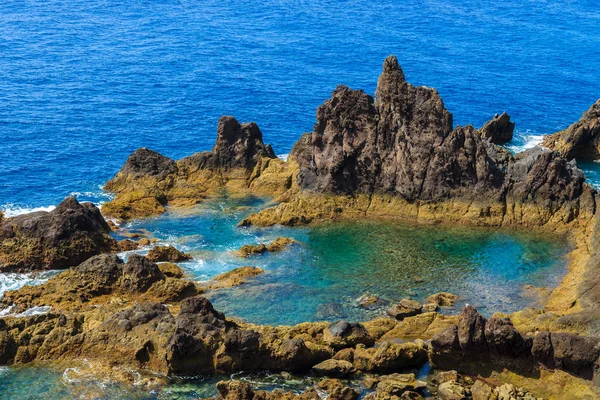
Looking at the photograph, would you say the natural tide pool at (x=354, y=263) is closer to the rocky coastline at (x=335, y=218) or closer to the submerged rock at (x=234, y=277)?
the submerged rock at (x=234, y=277)

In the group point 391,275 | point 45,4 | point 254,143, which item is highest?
point 45,4

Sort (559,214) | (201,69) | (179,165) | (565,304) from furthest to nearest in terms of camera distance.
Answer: (201,69) < (179,165) < (559,214) < (565,304)

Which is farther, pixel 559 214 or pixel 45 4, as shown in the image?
pixel 45 4

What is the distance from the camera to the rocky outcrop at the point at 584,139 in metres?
101

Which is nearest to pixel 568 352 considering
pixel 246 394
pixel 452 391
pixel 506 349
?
pixel 506 349

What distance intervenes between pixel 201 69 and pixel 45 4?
5218 centimetres

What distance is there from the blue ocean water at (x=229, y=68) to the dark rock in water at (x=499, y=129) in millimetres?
2092

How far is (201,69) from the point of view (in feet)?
446

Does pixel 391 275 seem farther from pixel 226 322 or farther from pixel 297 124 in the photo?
pixel 297 124

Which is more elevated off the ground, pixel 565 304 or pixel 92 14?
pixel 92 14

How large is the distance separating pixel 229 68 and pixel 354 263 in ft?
237

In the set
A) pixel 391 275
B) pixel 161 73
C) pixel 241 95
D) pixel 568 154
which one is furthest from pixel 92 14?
pixel 391 275

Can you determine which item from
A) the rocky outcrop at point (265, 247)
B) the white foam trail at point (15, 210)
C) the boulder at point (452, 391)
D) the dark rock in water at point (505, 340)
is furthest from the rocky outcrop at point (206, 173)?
the boulder at point (452, 391)

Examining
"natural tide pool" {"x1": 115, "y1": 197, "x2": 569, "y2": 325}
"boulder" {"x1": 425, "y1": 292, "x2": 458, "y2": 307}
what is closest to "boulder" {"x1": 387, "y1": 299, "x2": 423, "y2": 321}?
"natural tide pool" {"x1": 115, "y1": 197, "x2": 569, "y2": 325}
